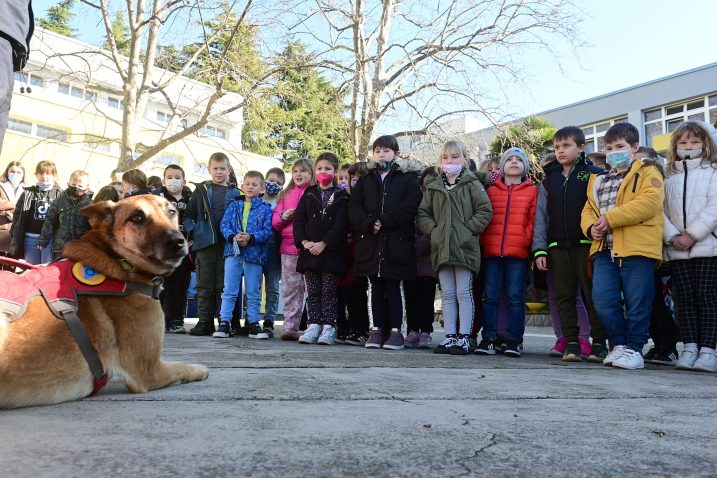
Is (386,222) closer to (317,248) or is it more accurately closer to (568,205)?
(317,248)

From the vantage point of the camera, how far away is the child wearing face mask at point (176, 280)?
761 cm

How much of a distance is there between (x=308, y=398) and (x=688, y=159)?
174 inches

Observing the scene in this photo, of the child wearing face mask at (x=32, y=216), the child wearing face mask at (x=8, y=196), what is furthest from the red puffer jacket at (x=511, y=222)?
the child wearing face mask at (x=8, y=196)

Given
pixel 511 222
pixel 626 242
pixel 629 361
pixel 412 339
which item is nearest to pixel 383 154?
pixel 511 222

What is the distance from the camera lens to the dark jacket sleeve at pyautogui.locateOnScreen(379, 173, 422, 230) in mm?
6020

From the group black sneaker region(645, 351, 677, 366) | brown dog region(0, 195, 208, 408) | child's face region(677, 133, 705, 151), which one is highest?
child's face region(677, 133, 705, 151)

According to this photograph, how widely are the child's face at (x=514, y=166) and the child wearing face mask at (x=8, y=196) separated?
679 cm

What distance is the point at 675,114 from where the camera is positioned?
29.6m

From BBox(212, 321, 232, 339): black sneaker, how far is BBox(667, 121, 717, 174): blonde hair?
5.02 m

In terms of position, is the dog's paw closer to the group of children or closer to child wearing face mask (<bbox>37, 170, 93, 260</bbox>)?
the group of children

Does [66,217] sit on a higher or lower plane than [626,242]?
higher

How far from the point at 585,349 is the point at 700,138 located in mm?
2237

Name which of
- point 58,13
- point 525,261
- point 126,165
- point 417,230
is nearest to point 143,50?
point 126,165

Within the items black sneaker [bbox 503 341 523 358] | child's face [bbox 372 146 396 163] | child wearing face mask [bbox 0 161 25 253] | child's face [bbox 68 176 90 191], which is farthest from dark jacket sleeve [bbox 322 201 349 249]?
child wearing face mask [bbox 0 161 25 253]
